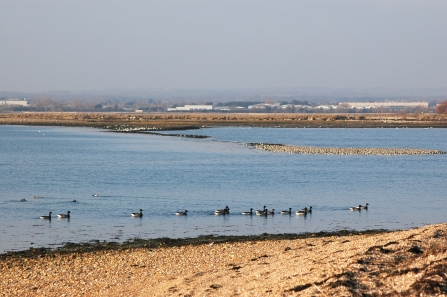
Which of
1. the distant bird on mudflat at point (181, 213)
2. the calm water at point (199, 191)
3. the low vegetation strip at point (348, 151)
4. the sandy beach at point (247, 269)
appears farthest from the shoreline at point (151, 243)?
the low vegetation strip at point (348, 151)

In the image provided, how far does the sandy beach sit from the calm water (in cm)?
359

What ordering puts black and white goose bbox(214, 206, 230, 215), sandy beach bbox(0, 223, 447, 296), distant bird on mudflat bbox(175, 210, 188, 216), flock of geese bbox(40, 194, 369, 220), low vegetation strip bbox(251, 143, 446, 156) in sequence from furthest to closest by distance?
1. low vegetation strip bbox(251, 143, 446, 156)
2. black and white goose bbox(214, 206, 230, 215)
3. distant bird on mudflat bbox(175, 210, 188, 216)
4. flock of geese bbox(40, 194, 369, 220)
5. sandy beach bbox(0, 223, 447, 296)

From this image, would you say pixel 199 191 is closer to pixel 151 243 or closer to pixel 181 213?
pixel 181 213

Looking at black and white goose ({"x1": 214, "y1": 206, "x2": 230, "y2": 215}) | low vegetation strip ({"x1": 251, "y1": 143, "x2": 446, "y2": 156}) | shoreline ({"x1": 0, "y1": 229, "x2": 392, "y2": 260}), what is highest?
shoreline ({"x1": 0, "y1": 229, "x2": 392, "y2": 260})

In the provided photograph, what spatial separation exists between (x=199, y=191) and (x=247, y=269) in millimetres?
18231

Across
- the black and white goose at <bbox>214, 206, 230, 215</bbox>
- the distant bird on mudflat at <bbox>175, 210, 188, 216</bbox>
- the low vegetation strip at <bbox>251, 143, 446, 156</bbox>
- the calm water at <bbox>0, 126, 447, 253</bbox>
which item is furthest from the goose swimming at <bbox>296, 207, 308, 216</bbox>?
the low vegetation strip at <bbox>251, 143, 446, 156</bbox>

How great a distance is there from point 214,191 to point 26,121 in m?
86.5

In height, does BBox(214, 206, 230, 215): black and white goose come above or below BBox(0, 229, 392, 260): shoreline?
below

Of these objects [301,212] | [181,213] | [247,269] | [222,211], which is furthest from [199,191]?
[247,269]

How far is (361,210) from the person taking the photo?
1009 inches

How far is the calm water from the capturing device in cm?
2200

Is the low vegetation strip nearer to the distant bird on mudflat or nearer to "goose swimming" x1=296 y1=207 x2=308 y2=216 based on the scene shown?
"goose swimming" x1=296 y1=207 x2=308 y2=216

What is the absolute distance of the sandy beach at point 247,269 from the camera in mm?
10422

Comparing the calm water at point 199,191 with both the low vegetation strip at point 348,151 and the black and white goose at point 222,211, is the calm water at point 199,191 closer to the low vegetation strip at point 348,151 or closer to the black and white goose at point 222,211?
the black and white goose at point 222,211
